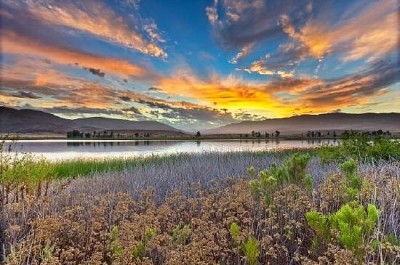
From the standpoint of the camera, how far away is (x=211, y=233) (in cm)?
398

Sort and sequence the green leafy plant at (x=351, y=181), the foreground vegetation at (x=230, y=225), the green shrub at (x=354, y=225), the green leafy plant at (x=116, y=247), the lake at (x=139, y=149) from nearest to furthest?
the green shrub at (x=354, y=225), the foreground vegetation at (x=230, y=225), the green leafy plant at (x=116, y=247), the green leafy plant at (x=351, y=181), the lake at (x=139, y=149)

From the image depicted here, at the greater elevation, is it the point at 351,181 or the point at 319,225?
the point at 351,181

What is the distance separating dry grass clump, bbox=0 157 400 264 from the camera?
3428 mm

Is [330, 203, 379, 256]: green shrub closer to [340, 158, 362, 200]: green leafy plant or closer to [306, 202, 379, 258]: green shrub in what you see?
[306, 202, 379, 258]: green shrub

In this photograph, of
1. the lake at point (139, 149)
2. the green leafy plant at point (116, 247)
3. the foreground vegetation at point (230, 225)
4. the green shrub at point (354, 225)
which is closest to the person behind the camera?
the green shrub at point (354, 225)

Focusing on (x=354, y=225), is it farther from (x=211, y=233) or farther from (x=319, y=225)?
(x=211, y=233)

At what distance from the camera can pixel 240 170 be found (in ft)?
35.4

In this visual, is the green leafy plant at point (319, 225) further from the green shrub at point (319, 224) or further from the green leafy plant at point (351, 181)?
the green leafy plant at point (351, 181)

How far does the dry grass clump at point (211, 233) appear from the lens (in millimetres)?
3428

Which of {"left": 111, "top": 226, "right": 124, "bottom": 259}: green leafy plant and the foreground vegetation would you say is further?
{"left": 111, "top": 226, "right": 124, "bottom": 259}: green leafy plant

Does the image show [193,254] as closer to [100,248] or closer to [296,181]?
[100,248]

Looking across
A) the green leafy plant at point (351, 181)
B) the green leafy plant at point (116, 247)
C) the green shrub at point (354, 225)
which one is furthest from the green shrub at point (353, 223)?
the green leafy plant at point (116, 247)

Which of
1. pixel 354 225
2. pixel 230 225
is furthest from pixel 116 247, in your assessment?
pixel 354 225

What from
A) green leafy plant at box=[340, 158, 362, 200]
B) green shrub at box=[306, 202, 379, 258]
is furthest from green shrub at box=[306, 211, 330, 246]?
green leafy plant at box=[340, 158, 362, 200]
